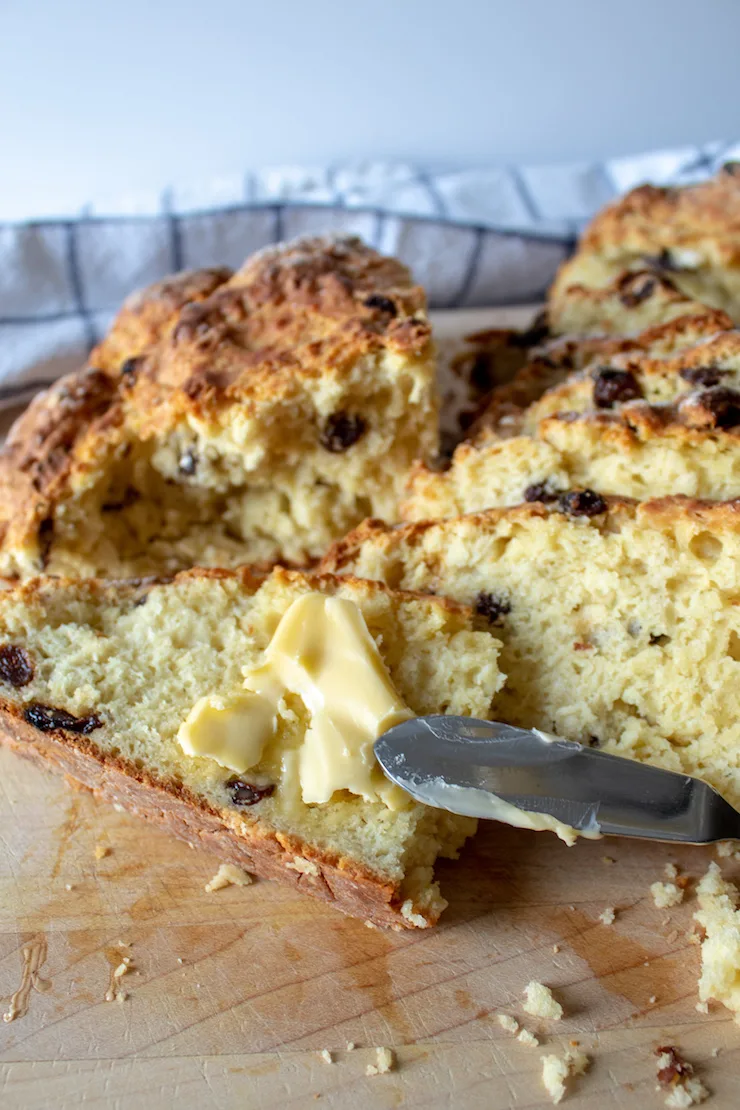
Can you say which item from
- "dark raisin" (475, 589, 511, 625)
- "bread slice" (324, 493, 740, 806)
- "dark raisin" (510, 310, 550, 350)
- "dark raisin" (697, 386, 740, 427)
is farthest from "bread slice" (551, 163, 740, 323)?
"dark raisin" (475, 589, 511, 625)

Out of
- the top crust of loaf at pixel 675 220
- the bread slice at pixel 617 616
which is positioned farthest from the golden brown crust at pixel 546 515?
the top crust of loaf at pixel 675 220

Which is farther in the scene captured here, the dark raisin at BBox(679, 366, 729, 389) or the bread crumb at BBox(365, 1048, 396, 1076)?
the dark raisin at BBox(679, 366, 729, 389)

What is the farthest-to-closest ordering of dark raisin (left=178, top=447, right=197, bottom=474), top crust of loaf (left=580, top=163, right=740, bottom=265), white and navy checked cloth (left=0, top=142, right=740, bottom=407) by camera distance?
white and navy checked cloth (left=0, top=142, right=740, bottom=407)
top crust of loaf (left=580, top=163, right=740, bottom=265)
dark raisin (left=178, top=447, right=197, bottom=474)

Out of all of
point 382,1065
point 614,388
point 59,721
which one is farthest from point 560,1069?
point 614,388

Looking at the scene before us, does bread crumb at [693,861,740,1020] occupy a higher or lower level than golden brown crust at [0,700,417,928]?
lower

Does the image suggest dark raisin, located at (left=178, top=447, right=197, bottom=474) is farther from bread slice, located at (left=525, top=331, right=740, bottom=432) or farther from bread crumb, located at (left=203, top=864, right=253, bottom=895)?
bread crumb, located at (left=203, top=864, right=253, bottom=895)

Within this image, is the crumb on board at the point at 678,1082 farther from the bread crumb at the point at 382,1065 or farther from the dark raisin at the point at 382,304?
the dark raisin at the point at 382,304

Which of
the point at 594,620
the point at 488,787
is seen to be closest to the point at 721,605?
the point at 594,620
